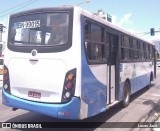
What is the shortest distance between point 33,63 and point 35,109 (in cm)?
109

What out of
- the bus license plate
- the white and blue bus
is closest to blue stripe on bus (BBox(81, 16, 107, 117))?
the white and blue bus

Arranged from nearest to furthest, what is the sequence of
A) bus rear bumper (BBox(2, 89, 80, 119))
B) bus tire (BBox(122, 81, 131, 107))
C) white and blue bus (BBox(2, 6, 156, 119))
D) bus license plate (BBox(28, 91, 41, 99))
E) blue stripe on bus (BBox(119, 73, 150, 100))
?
bus rear bumper (BBox(2, 89, 80, 119)), white and blue bus (BBox(2, 6, 156, 119)), bus license plate (BBox(28, 91, 41, 99)), blue stripe on bus (BBox(119, 73, 150, 100)), bus tire (BBox(122, 81, 131, 107))

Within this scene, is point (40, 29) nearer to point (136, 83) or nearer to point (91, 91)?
point (91, 91)

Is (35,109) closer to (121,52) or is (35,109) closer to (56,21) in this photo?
Result: (56,21)

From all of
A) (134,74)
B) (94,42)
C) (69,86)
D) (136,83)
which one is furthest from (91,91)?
(136,83)

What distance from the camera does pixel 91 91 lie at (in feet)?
23.0

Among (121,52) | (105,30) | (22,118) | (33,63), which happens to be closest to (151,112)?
(121,52)

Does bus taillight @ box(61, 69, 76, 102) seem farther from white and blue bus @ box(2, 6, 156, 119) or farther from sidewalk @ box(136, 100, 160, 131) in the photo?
sidewalk @ box(136, 100, 160, 131)

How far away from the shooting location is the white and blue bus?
638 cm

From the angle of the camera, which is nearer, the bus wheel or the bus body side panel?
the bus body side panel

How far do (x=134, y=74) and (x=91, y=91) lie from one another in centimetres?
541

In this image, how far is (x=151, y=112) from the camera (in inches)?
398

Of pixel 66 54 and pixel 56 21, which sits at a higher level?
pixel 56 21

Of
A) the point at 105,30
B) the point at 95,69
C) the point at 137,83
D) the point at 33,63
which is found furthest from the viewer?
the point at 137,83
